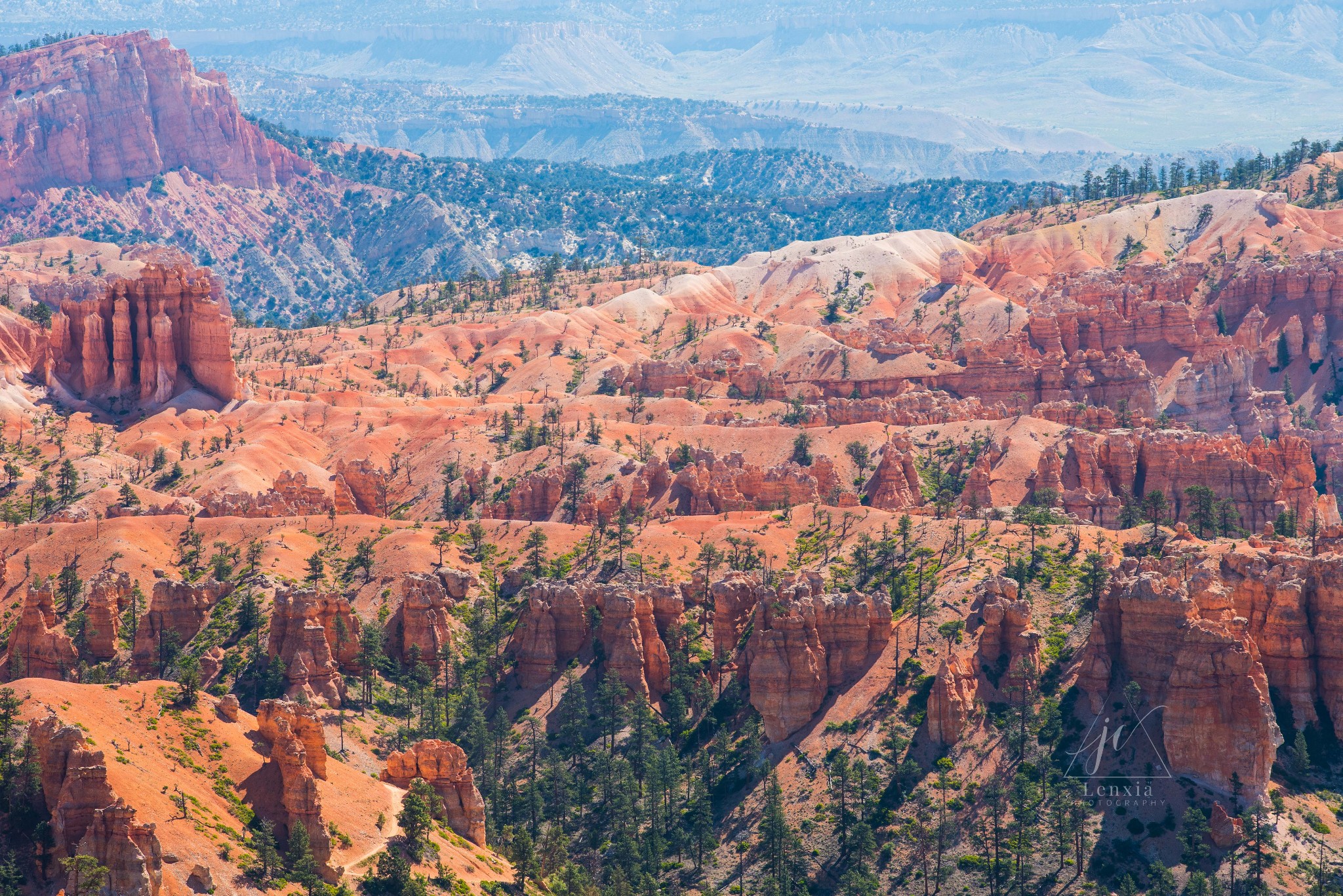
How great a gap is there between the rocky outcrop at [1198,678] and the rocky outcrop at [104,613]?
69331 millimetres

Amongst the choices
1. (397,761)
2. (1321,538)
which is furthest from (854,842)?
(1321,538)

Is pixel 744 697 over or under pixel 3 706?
under

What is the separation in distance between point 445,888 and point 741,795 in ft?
115

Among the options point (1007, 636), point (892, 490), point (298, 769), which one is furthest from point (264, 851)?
point (892, 490)

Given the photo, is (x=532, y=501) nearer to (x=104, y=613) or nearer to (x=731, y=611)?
(x=731, y=611)

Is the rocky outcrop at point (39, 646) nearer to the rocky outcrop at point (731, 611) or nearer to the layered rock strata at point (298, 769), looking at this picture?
the layered rock strata at point (298, 769)

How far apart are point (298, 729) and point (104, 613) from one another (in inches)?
1830

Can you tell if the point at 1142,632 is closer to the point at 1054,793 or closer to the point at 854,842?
the point at 1054,793

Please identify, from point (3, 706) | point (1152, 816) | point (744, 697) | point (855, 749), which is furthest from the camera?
point (744, 697)

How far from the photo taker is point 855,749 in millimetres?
138625

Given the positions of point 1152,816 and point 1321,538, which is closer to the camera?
point 1152,816

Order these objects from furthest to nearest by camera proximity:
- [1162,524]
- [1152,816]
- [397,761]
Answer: [1162,524], [1152,816], [397,761]

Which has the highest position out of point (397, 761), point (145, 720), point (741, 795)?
point (145, 720)

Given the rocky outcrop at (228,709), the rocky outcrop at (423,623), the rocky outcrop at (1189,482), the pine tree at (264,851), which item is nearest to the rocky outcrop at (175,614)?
the rocky outcrop at (423,623)
